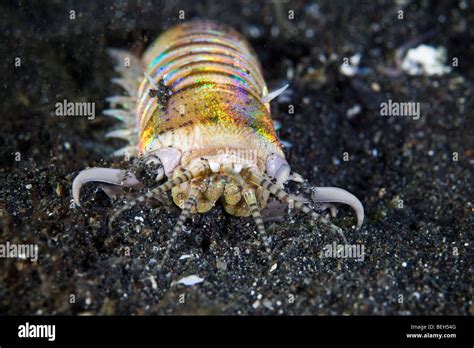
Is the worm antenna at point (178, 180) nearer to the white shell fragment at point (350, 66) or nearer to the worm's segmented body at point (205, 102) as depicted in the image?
the worm's segmented body at point (205, 102)

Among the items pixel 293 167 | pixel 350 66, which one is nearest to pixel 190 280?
pixel 293 167

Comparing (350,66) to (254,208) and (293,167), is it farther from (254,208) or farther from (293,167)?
(254,208)

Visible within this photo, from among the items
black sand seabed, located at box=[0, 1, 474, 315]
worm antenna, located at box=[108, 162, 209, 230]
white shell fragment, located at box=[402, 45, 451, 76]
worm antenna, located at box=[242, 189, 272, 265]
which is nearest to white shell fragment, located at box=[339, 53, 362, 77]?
black sand seabed, located at box=[0, 1, 474, 315]

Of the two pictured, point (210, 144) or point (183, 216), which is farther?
point (210, 144)

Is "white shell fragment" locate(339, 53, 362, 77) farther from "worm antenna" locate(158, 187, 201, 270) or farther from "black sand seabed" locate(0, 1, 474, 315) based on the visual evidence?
"worm antenna" locate(158, 187, 201, 270)

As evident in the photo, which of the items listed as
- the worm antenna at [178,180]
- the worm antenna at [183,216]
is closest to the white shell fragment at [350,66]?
the worm antenna at [178,180]

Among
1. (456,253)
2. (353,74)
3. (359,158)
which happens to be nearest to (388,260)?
(456,253)
